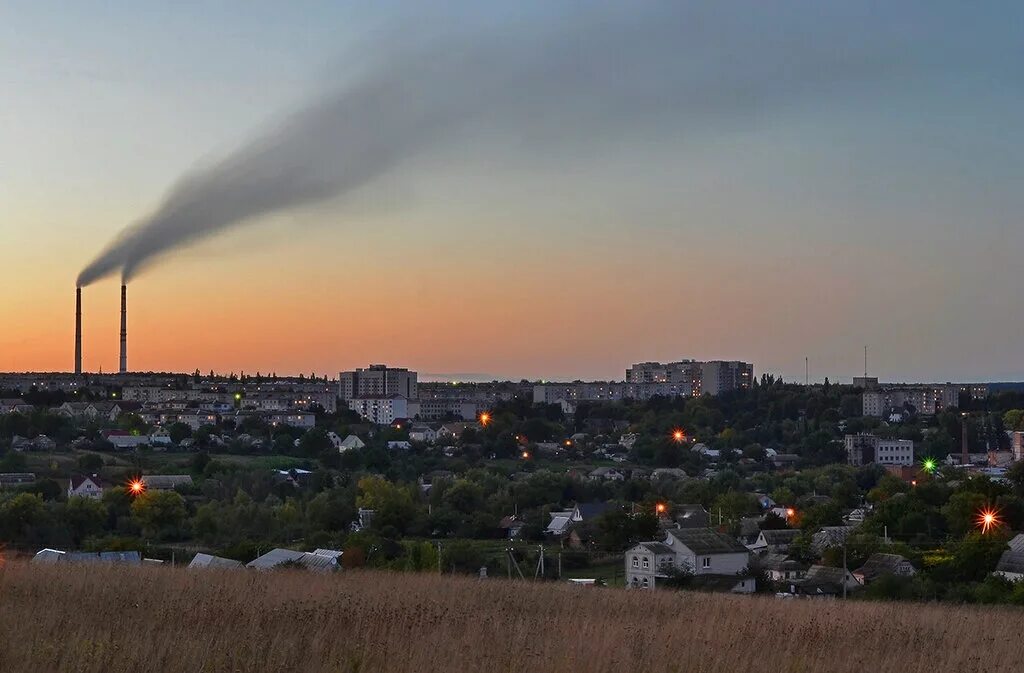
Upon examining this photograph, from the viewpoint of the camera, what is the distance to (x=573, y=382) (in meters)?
156

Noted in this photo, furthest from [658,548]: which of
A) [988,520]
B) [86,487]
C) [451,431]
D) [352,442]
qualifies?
[451,431]

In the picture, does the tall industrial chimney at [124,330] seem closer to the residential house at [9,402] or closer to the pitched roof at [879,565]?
the residential house at [9,402]

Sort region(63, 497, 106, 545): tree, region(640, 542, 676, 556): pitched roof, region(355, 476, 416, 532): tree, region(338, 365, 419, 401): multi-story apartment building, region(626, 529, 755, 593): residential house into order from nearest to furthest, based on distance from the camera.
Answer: region(626, 529, 755, 593): residential house
region(640, 542, 676, 556): pitched roof
region(63, 497, 106, 545): tree
region(355, 476, 416, 532): tree
region(338, 365, 419, 401): multi-story apartment building

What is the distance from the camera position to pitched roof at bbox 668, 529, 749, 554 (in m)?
24.3

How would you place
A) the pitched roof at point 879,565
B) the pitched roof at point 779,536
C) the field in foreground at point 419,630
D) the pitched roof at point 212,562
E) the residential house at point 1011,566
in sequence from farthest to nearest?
the pitched roof at point 779,536
the pitched roof at point 879,565
the residential house at point 1011,566
the pitched roof at point 212,562
the field in foreground at point 419,630

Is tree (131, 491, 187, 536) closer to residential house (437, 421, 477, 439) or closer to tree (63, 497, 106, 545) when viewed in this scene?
tree (63, 497, 106, 545)

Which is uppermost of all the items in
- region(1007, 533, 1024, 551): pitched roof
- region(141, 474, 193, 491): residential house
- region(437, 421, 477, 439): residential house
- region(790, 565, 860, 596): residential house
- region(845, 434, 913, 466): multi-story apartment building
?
region(1007, 533, 1024, 551): pitched roof

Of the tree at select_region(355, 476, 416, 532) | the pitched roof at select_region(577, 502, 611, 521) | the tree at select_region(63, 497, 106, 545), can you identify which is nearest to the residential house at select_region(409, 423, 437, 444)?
the pitched roof at select_region(577, 502, 611, 521)

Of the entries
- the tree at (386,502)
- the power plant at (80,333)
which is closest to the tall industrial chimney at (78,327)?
the power plant at (80,333)

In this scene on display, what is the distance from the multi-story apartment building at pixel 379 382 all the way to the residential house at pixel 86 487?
3310 inches

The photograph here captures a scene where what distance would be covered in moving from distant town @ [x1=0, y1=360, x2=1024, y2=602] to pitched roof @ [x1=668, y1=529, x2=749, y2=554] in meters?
0.06

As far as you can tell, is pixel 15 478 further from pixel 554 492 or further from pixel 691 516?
pixel 691 516

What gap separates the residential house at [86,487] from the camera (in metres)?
38.8

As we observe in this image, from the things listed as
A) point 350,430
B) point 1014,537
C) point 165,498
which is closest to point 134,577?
point 1014,537
